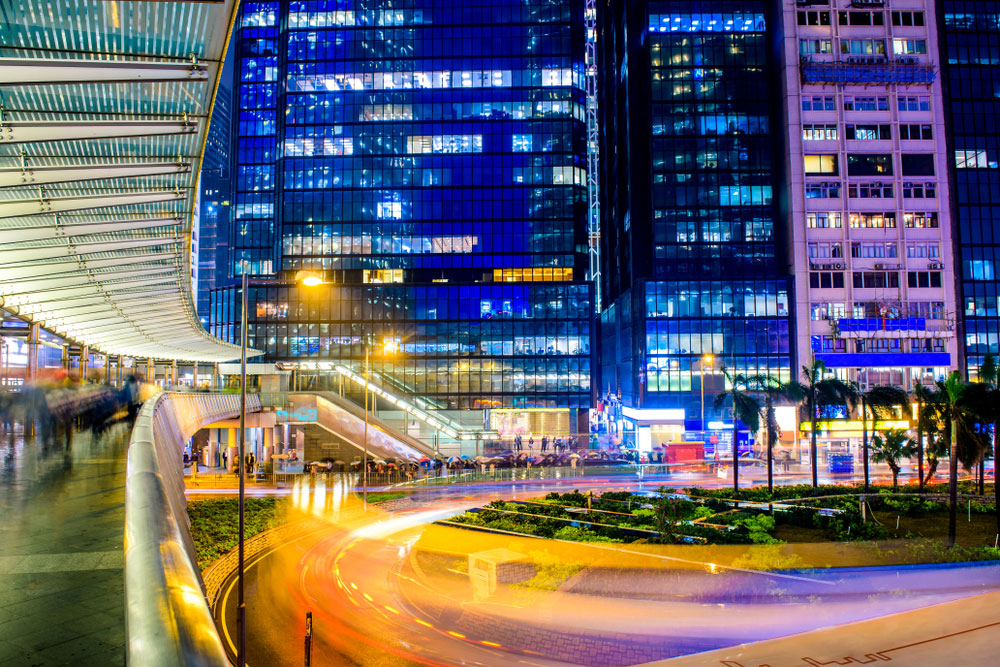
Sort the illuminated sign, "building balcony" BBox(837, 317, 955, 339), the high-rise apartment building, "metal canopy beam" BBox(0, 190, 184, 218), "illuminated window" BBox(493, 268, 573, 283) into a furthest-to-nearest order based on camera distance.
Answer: "illuminated window" BBox(493, 268, 573, 283)
the high-rise apartment building
"building balcony" BBox(837, 317, 955, 339)
the illuminated sign
"metal canopy beam" BBox(0, 190, 184, 218)

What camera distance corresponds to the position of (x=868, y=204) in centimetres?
7288

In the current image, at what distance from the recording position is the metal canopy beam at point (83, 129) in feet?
42.8

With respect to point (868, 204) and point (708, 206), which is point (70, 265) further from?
point (868, 204)

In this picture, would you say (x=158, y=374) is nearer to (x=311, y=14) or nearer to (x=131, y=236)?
(x=311, y=14)

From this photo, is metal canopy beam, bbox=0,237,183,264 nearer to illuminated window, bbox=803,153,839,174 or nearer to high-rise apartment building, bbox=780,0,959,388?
high-rise apartment building, bbox=780,0,959,388

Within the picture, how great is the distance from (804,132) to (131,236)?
70081 mm

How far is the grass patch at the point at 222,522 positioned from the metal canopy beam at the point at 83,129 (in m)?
14.6

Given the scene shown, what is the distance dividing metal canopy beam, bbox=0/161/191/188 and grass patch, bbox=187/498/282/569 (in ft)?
43.0

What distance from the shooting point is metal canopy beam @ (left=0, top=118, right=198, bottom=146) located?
42.8ft

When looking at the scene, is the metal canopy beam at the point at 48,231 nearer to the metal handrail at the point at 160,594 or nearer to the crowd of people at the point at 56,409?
the crowd of people at the point at 56,409

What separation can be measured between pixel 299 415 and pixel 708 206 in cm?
4889

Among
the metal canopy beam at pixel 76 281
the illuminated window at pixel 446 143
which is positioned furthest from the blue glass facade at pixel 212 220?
the metal canopy beam at pixel 76 281

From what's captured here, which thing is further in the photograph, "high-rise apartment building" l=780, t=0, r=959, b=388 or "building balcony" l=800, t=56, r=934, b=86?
"building balcony" l=800, t=56, r=934, b=86

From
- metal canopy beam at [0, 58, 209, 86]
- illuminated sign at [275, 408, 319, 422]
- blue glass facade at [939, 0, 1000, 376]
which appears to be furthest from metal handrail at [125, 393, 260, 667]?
blue glass facade at [939, 0, 1000, 376]
